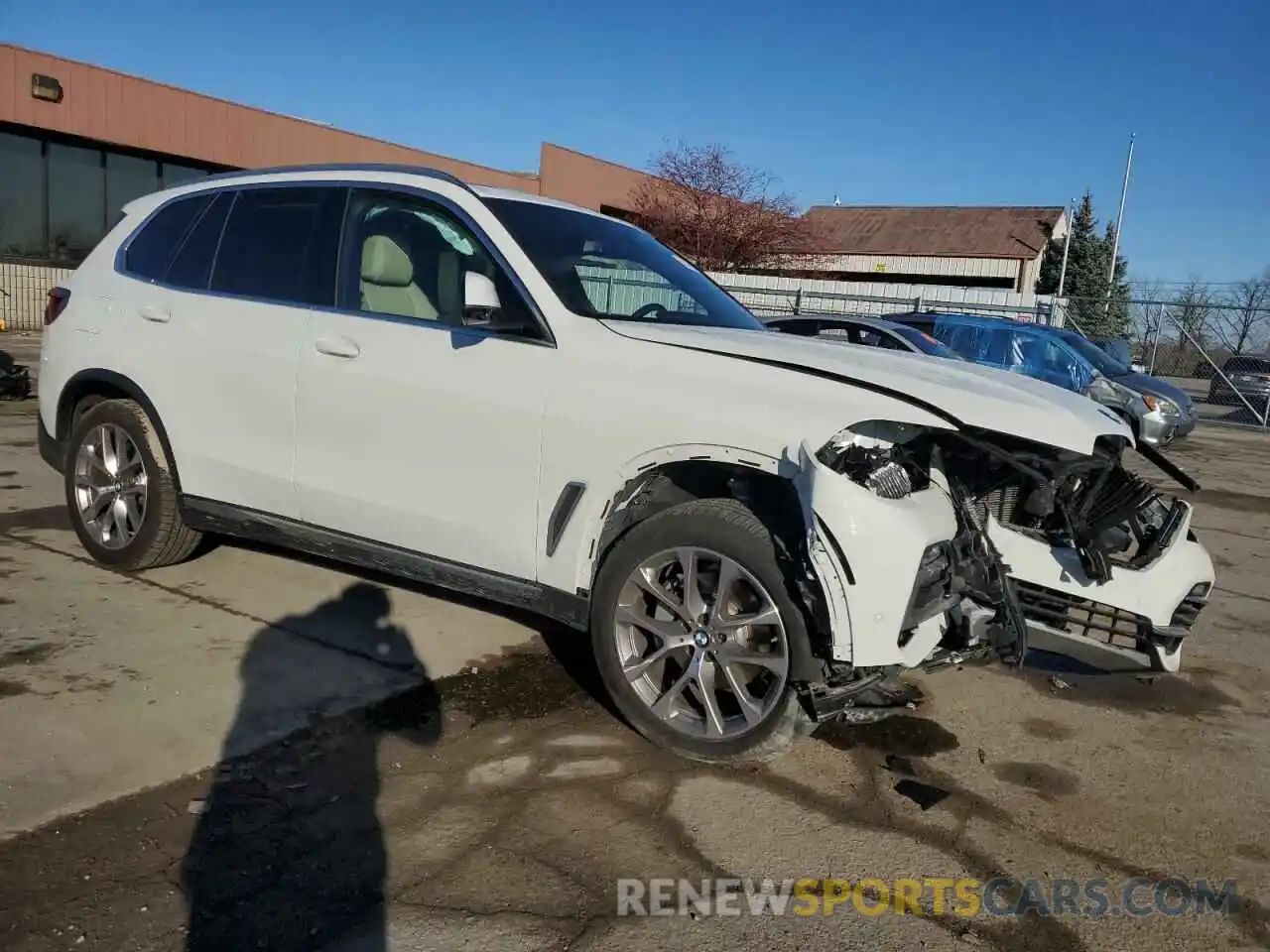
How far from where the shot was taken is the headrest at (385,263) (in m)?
4.29

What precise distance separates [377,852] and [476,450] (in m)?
1.50

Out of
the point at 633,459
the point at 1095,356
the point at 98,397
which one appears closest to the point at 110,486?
the point at 98,397

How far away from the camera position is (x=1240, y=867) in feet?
10.1

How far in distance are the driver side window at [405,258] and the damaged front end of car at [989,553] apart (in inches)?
69.8

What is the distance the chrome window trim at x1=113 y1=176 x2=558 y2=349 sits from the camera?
3.80 meters

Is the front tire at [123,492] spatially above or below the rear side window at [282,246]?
below

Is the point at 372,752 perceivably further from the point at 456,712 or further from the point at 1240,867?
the point at 1240,867

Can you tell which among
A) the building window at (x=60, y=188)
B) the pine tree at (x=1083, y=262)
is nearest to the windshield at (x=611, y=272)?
the building window at (x=60, y=188)

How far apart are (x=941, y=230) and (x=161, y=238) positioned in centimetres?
4034

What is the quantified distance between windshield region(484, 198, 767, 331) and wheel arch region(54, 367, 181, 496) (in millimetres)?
2025

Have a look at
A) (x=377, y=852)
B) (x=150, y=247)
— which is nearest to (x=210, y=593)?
(x=150, y=247)

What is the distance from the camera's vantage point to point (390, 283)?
428 centimetres

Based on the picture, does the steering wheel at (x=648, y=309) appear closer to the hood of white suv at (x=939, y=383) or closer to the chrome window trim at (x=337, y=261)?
the hood of white suv at (x=939, y=383)

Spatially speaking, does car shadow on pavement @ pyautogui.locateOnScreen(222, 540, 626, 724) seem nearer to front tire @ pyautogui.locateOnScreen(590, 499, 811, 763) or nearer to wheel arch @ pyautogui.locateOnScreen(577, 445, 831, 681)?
front tire @ pyautogui.locateOnScreen(590, 499, 811, 763)
